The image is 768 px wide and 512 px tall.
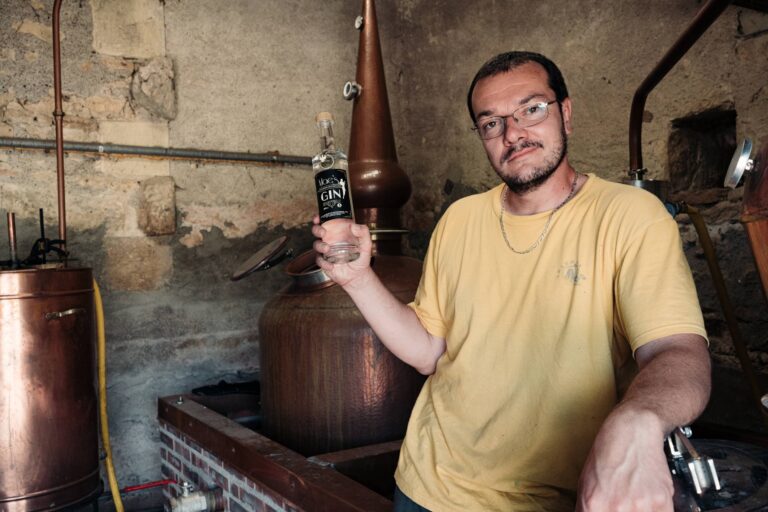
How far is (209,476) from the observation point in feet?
10.0

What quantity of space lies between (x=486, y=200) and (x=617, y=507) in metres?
1.04

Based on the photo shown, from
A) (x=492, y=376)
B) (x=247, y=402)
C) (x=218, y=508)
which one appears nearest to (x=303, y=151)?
(x=247, y=402)

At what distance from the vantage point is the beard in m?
1.67

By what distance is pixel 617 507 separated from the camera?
0.98 meters

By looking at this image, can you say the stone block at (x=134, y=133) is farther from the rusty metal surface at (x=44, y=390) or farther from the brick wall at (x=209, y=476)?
the brick wall at (x=209, y=476)

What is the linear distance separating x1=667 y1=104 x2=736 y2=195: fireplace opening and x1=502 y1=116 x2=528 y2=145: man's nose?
4.77ft

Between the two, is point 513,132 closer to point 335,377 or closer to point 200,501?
point 335,377

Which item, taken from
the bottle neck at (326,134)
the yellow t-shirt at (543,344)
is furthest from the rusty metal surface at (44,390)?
the yellow t-shirt at (543,344)

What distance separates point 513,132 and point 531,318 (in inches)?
19.0

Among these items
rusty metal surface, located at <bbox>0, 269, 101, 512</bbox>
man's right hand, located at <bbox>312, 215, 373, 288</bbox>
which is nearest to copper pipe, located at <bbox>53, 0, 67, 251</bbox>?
rusty metal surface, located at <bbox>0, 269, 101, 512</bbox>

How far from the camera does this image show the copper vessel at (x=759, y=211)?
142cm

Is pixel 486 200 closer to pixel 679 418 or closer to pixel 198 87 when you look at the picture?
pixel 679 418

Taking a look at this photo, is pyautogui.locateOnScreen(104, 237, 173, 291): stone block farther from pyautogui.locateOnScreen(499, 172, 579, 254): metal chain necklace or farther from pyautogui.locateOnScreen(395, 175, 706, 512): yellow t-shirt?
pyautogui.locateOnScreen(499, 172, 579, 254): metal chain necklace

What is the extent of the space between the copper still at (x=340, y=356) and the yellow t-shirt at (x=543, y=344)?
0.91 metres
